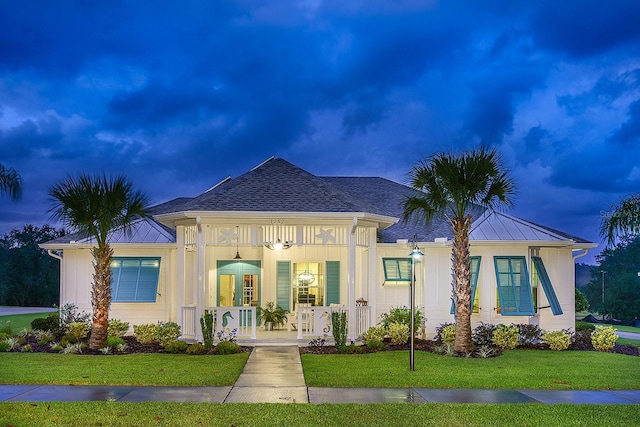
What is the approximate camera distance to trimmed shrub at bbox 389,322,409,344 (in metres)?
→ 16.6

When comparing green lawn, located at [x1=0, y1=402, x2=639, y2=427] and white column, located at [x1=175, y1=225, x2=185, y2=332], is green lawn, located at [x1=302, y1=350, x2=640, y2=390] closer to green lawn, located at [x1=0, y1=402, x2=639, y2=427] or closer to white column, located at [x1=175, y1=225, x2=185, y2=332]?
green lawn, located at [x1=0, y1=402, x2=639, y2=427]

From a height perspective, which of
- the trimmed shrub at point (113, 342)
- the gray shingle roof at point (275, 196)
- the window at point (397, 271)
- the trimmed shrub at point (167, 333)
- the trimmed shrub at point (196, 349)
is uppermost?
the gray shingle roof at point (275, 196)

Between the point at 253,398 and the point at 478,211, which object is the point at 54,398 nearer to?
the point at 253,398

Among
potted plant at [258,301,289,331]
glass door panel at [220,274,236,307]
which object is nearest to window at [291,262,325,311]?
A: potted plant at [258,301,289,331]

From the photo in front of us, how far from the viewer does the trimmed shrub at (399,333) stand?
54.6 feet

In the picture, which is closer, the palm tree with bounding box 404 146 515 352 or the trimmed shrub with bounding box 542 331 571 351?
the palm tree with bounding box 404 146 515 352

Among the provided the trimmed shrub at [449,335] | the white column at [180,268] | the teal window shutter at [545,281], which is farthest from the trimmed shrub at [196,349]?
the teal window shutter at [545,281]

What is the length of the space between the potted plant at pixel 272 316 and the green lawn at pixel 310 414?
33.5 feet

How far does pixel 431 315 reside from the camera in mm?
18859

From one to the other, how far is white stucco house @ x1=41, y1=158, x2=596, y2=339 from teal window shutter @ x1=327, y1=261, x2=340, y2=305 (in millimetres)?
34

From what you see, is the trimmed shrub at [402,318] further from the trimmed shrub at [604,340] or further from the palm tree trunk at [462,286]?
the trimmed shrub at [604,340]

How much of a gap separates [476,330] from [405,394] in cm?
756

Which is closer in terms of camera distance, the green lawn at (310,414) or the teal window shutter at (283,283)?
the green lawn at (310,414)

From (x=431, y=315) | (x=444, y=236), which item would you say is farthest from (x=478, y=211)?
(x=431, y=315)
